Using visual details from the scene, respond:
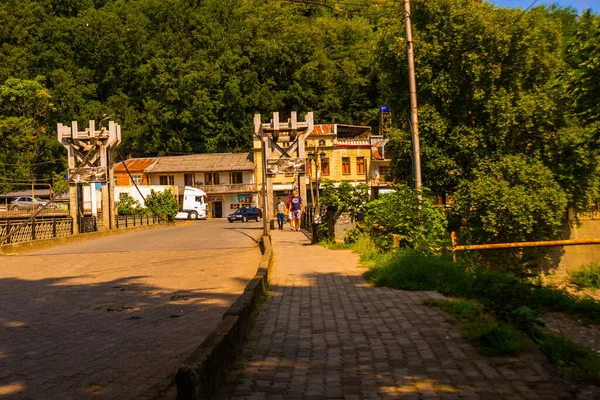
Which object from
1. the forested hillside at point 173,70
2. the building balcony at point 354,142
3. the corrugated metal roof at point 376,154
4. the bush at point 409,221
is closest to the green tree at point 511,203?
the bush at point 409,221

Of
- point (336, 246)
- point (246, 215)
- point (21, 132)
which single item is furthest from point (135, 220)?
point (21, 132)

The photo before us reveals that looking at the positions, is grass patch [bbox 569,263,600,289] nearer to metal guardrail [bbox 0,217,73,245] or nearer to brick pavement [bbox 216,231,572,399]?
brick pavement [bbox 216,231,572,399]

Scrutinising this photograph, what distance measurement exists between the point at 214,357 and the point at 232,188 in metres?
64.1

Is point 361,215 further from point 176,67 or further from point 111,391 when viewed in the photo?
point 176,67

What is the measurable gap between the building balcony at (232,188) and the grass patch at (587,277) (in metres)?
48.2

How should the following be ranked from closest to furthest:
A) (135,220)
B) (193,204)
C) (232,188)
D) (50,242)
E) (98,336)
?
(98,336) < (50,242) < (135,220) < (193,204) < (232,188)

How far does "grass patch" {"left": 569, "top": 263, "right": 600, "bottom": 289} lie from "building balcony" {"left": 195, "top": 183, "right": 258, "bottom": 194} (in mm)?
48167

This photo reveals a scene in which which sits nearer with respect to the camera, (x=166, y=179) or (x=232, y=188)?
(x=232, y=188)

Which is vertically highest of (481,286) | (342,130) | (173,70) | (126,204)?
(173,70)

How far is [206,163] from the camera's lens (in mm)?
68875

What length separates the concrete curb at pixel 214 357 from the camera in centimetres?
386

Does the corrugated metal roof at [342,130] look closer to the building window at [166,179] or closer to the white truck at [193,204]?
the white truck at [193,204]

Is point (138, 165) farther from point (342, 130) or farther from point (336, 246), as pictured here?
point (336, 246)

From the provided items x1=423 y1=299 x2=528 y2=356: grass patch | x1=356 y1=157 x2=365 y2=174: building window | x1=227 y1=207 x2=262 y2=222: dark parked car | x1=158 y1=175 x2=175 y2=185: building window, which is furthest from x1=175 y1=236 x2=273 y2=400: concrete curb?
x1=158 y1=175 x2=175 y2=185: building window
